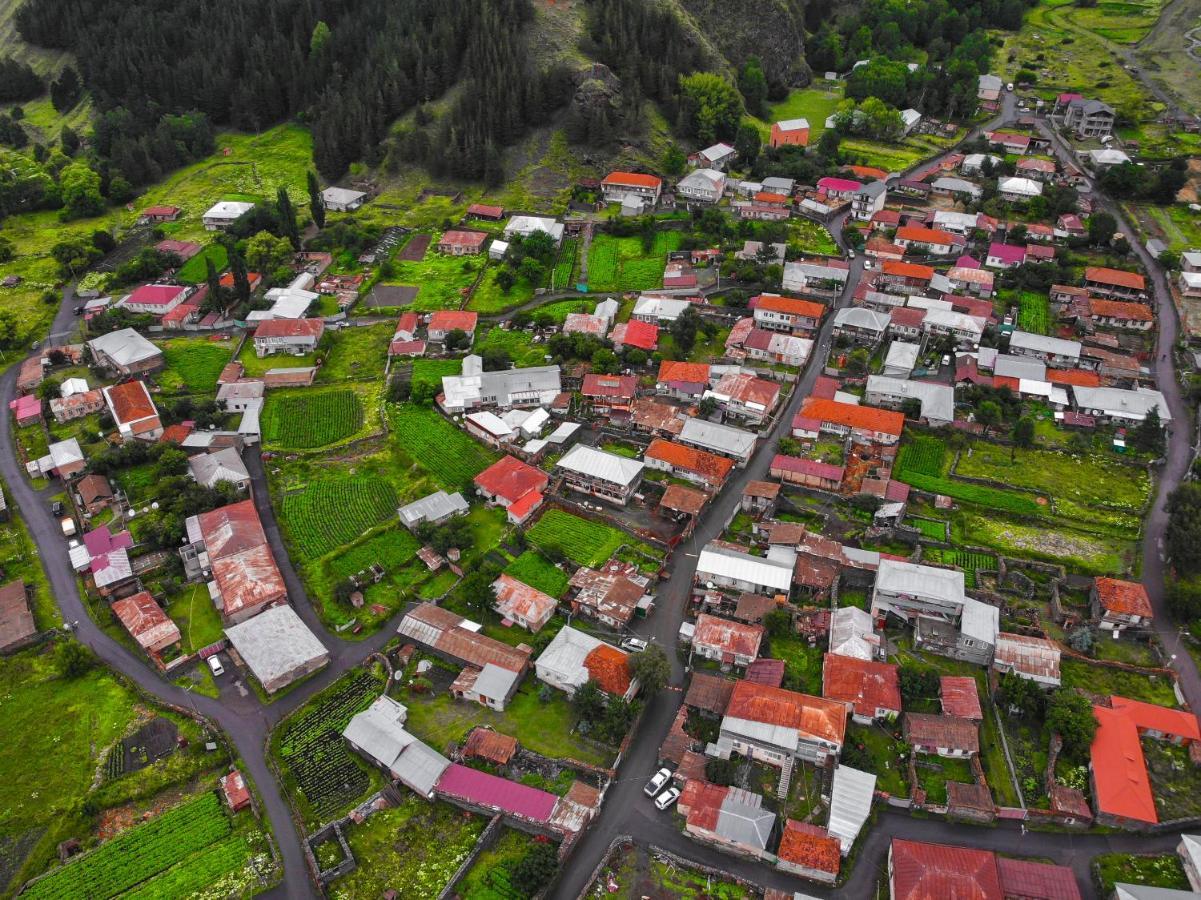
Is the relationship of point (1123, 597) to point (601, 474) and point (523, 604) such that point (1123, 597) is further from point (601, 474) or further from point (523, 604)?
point (523, 604)

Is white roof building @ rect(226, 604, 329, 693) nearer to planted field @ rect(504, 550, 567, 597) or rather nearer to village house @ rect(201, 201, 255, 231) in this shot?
planted field @ rect(504, 550, 567, 597)

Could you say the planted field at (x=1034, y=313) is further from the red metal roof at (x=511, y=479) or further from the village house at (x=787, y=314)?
the red metal roof at (x=511, y=479)

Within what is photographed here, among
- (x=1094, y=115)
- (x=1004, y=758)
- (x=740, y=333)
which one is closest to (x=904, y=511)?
(x=1004, y=758)

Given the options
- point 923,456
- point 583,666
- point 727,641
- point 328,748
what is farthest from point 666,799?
point 923,456

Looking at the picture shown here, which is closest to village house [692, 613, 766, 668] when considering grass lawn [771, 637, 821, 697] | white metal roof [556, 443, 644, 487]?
grass lawn [771, 637, 821, 697]

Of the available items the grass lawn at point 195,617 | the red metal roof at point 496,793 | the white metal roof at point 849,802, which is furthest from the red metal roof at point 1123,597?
the grass lawn at point 195,617

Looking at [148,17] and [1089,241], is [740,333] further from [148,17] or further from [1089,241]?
[148,17]
